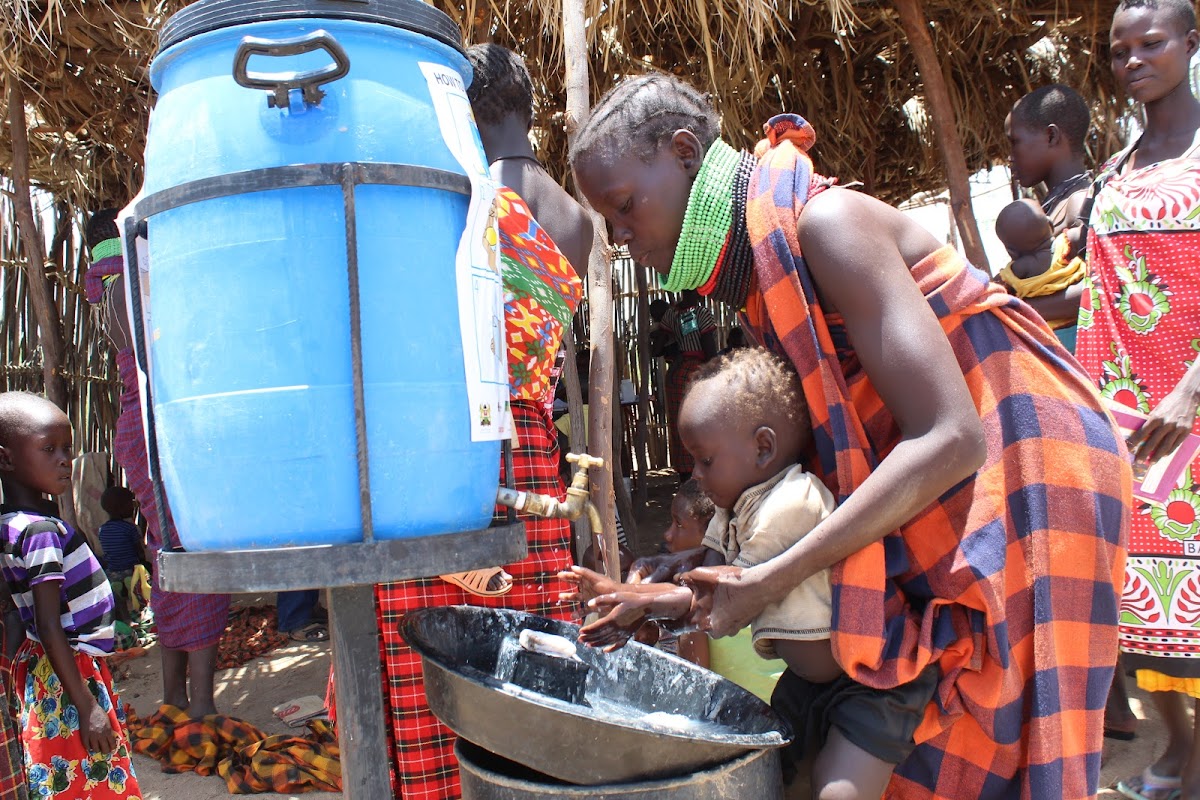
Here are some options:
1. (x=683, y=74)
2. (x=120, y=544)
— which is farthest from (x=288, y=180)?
(x=120, y=544)

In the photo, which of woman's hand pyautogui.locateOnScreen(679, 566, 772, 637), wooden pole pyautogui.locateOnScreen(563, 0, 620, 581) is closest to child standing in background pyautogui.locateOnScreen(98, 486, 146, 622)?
wooden pole pyautogui.locateOnScreen(563, 0, 620, 581)

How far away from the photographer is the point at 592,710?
4.47 feet

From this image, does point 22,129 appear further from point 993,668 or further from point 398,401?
point 993,668

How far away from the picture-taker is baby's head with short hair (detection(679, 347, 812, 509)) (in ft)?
4.59

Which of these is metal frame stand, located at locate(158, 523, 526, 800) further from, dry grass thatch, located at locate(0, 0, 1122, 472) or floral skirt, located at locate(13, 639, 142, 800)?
dry grass thatch, located at locate(0, 0, 1122, 472)

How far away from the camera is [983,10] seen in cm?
471

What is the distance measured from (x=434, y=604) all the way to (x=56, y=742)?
1.07 m

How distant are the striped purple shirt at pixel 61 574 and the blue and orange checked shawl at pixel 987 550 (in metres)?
1.84

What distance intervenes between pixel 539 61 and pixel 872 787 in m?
3.51

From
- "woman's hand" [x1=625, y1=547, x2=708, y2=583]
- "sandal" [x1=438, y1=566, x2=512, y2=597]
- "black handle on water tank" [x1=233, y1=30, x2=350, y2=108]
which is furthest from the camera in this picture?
"sandal" [x1=438, y1=566, x2=512, y2=597]

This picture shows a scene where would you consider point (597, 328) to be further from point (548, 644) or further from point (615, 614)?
point (615, 614)

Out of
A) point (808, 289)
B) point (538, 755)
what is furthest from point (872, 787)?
point (808, 289)

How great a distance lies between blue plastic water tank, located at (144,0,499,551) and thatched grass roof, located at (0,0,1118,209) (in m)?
2.34

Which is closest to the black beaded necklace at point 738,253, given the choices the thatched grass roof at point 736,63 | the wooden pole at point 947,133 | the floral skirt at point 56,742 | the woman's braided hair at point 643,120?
the woman's braided hair at point 643,120
